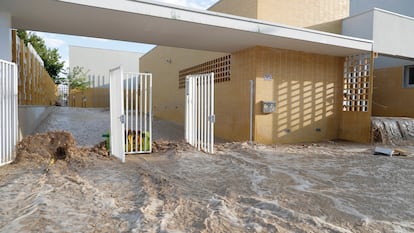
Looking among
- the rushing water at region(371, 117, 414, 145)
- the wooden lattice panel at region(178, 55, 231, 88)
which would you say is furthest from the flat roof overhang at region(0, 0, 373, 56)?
the rushing water at region(371, 117, 414, 145)

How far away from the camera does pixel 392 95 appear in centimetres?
1160

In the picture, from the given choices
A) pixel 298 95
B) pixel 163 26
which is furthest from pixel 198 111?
pixel 298 95

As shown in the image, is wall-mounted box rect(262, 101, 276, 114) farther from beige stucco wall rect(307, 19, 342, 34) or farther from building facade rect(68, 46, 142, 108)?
building facade rect(68, 46, 142, 108)

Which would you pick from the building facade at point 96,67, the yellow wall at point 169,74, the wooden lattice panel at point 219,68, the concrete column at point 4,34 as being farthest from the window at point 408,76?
the building facade at point 96,67

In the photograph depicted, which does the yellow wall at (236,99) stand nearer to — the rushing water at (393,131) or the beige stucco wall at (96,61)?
the rushing water at (393,131)

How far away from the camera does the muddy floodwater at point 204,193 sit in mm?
2764

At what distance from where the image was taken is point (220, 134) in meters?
9.52

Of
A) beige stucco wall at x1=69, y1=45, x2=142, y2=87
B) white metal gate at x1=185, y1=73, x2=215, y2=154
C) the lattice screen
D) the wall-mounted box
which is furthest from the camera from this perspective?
beige stucco wall at x1=69, y1=45, x2=142, y2=87

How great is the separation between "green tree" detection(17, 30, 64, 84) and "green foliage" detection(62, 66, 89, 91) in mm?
959

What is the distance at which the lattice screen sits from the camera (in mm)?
8516

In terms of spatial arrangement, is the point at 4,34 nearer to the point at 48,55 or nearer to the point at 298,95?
the point at 298,95

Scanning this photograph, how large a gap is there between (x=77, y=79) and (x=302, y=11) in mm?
21541

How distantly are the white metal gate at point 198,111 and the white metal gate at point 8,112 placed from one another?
11.6ft

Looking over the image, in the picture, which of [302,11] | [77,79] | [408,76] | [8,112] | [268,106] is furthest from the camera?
[77,79]
